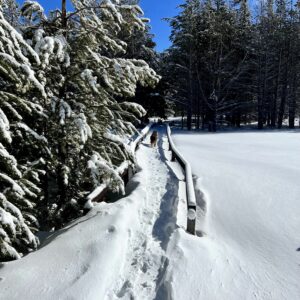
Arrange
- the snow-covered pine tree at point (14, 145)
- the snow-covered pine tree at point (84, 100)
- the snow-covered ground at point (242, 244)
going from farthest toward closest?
the snow-covered pine tree at point (84, 100)
the snow-covered pine tree at point (14, 145)
the snow-covered ground at point (242, 244)

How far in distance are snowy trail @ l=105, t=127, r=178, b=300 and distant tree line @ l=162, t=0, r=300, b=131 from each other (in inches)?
963

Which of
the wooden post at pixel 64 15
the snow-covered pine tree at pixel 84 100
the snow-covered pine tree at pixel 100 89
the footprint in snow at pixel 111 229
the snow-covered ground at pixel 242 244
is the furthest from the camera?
the wooden post at pixel 64 15

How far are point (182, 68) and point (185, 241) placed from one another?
32.3 metres

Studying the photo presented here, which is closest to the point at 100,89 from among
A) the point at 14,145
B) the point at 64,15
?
the point at 64,15

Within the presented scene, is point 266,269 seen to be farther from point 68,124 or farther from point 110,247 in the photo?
point 68,124

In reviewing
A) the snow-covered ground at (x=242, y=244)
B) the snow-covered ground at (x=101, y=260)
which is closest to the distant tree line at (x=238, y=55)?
the snow-covered ground at (x=242, y=244)

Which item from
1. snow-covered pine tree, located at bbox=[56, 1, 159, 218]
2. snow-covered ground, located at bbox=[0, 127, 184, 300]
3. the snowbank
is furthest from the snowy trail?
snow-covered pine tree, located at bbox=[56, 1, 159, 218]

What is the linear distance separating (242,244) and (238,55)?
35.4m

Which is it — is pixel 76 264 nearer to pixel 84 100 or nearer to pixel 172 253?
pixel 172 253

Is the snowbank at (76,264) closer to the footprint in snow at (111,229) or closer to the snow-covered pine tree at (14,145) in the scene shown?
the footprint in snow at (111,229)

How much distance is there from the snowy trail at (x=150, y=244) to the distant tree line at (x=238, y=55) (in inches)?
963

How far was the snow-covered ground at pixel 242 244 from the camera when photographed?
428cm

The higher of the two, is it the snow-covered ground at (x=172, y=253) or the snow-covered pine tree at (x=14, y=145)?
the snow-covered pine tree at (x=14, y=145)

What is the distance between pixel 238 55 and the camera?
3681 centimetres
